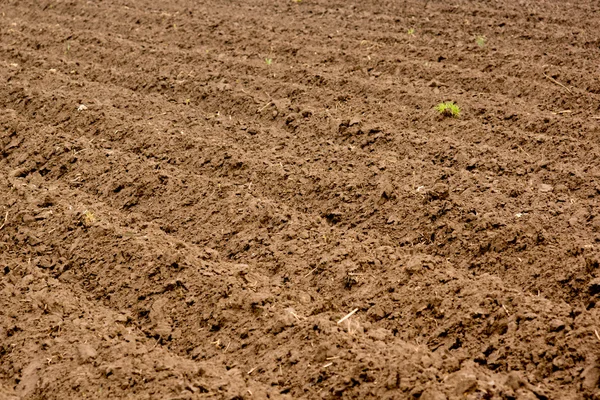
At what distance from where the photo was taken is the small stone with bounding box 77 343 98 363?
3281 mm

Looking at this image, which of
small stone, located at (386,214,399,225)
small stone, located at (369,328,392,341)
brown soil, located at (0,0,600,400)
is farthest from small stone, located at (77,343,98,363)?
small stone, located at (386,214,399,225)

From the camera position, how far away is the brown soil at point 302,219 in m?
3.22

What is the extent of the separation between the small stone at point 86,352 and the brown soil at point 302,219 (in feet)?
0.05

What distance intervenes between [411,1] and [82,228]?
627 centimetres

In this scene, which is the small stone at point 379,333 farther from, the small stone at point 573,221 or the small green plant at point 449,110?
the small green plant at point 449,110

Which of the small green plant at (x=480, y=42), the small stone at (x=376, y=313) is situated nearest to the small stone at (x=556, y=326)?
the small stone at (x=376, y=313)

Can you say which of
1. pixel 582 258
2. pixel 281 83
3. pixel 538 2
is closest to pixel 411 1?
pixel 538 2

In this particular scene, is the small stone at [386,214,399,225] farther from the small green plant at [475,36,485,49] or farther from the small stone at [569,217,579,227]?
the small green plant at [475,36,485,49]

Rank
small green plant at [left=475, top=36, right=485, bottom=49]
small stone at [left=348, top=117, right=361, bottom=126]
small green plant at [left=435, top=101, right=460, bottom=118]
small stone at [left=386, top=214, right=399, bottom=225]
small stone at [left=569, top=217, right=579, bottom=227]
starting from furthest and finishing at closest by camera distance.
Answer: small green plant at [left=475, top=36, right=485, bottom=49] < small green plant at [left=435, top=101, right=460, bottom=118] < small stone at [left=348, top=117, right=361, bottom=126] < small stone at [left=386, top=214, right=399, bottom=225] < small stone at [left=569, top=217, right=579, bottom=227]

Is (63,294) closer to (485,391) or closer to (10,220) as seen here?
(10,220)

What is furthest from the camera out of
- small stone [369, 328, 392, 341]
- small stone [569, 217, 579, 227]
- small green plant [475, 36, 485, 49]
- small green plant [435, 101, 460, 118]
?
small green plant [475, 36, 485, 49]

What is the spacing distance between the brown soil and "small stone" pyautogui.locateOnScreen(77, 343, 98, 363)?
0.05 feet

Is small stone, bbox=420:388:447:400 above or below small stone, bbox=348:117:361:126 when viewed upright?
below

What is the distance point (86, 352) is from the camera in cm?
331
